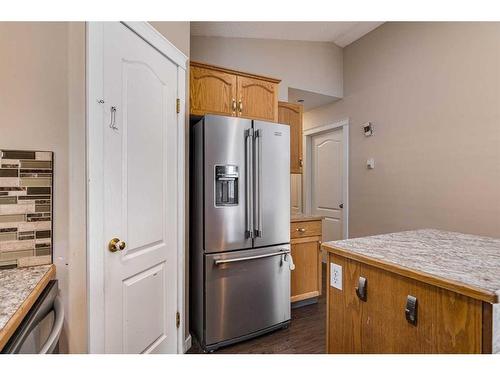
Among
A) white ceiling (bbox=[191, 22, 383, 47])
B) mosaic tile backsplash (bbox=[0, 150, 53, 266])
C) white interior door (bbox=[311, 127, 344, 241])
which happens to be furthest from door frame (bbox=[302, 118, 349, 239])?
mosaic tile backsplash (bbox=[0, 150, 53, 266])

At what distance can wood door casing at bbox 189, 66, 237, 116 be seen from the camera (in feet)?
6.68

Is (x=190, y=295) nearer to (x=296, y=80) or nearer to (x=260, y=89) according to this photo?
(x=260, y=89)

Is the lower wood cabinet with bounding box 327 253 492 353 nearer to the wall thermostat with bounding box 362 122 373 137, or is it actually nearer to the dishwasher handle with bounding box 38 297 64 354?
the dishwasher handle with bounding box 38 297 64 354

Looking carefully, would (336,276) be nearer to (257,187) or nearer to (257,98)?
(257,187)

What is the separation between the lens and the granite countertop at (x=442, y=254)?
0.76 m

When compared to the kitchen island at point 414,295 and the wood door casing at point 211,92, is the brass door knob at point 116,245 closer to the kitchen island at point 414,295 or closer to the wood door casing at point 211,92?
the kitchen island at point 414,295

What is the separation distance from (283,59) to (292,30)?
0.31 metres

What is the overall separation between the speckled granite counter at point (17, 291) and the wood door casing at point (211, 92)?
142 centimetres

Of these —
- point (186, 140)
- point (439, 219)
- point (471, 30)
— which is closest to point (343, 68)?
point (471, 30)

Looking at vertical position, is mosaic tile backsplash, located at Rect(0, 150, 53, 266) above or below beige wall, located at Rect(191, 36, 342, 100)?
below

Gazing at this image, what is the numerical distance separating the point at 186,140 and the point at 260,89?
96 cm

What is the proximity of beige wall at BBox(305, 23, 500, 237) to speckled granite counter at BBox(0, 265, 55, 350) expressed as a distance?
294cm

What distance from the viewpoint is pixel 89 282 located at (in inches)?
45.2

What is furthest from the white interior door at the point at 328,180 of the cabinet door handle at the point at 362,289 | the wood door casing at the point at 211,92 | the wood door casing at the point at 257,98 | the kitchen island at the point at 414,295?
the cabinet door handle at the point at 362,289
